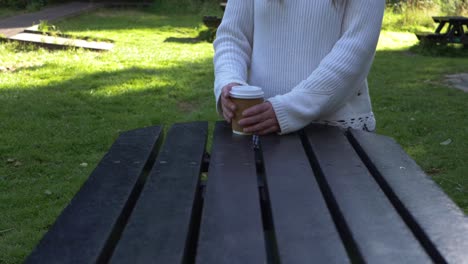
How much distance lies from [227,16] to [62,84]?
14.5 ft

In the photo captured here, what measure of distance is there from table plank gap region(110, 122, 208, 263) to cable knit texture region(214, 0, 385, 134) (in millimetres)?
352

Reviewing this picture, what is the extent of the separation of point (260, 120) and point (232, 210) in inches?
23.6

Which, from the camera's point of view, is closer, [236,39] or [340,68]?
[340,68]

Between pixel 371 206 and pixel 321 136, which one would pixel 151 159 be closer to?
pixel 321 136

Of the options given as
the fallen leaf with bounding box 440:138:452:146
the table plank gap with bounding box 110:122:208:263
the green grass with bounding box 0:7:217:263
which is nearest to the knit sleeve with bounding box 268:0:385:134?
the table plank gap with bounding box 110:122:208:263

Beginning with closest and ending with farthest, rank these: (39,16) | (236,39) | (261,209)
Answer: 1. (261,209)
2. (236,39)
3. (39,16)

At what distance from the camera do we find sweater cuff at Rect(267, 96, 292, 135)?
1.96m

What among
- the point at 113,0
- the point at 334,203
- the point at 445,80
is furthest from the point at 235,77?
the point at 113,0

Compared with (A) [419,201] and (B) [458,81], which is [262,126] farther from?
(B) [458,81]

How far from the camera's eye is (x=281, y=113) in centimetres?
196

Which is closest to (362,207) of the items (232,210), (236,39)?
(232,210)

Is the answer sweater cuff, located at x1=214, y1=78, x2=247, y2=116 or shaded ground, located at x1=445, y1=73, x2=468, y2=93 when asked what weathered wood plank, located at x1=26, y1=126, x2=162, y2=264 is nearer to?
sweater cuff, located at x1=214, y1=78, x2=247, y2=116

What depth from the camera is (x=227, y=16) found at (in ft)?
7.73

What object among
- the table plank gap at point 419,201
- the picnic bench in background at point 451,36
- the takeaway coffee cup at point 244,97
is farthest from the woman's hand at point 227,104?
the picnic bench in background at point 451,36
